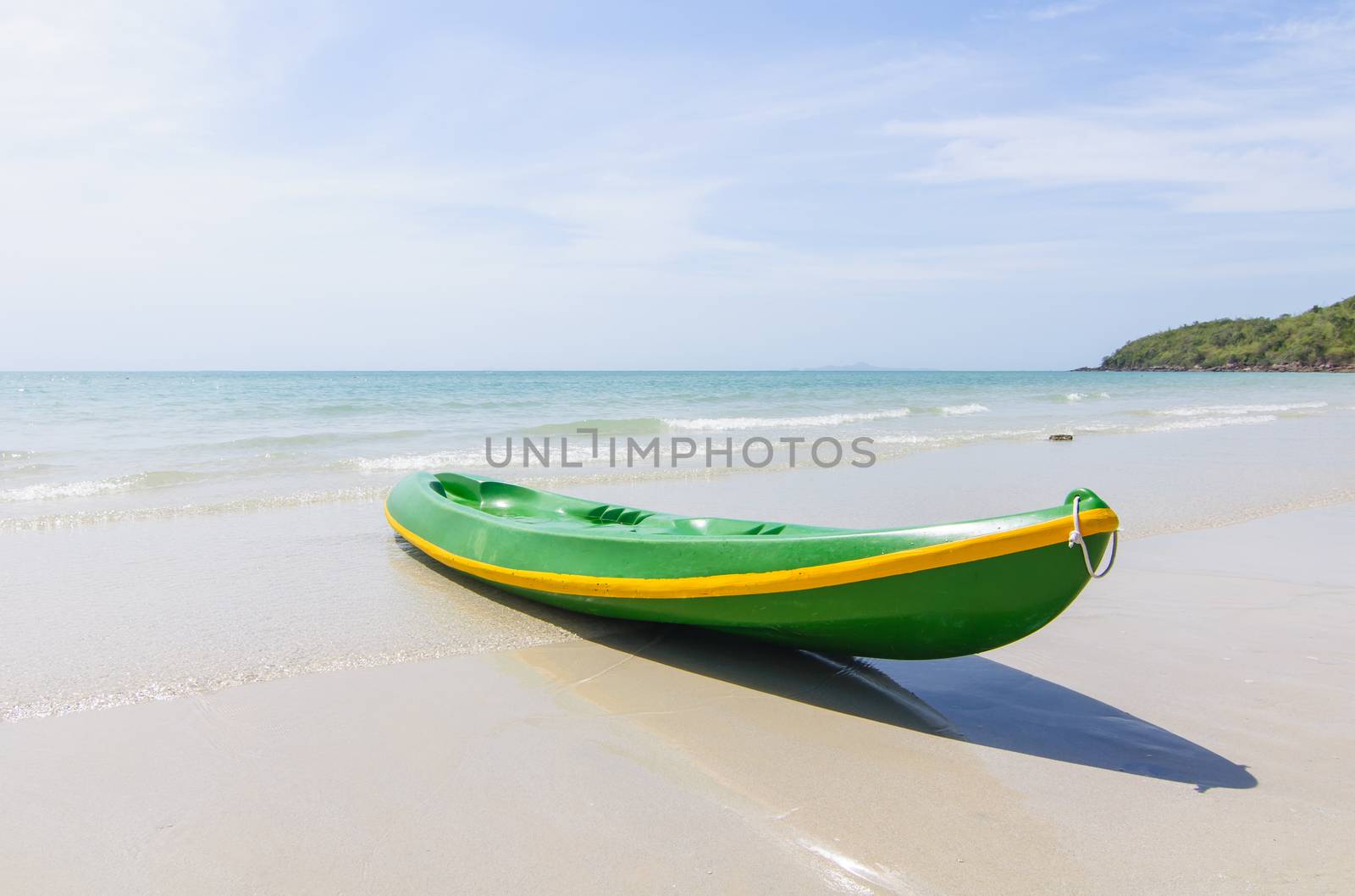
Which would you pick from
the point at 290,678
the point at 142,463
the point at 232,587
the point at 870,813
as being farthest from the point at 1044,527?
the point at 142,463

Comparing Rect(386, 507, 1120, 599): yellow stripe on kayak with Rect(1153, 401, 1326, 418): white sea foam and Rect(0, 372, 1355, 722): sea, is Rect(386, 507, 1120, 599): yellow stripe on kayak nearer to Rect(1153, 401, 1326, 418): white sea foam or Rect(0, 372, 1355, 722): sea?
Rect(0, 372, 1355, 722): sea

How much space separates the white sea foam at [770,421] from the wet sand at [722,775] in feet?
49.7

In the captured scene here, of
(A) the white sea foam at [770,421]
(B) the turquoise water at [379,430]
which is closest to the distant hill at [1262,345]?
(B) the turquoise water at [379,430]

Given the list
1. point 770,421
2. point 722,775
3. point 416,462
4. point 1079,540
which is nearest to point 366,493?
point 416,462

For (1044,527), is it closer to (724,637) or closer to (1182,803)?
(1182,803)

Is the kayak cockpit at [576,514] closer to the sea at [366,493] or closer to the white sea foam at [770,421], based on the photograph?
the sea at [366,493]

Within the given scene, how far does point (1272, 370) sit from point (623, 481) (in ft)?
274

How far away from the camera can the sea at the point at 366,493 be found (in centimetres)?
438

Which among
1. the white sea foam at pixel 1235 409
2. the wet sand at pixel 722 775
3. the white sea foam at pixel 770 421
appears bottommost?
the wet sand at pixel 722 775

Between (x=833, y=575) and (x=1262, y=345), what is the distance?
90.5 m

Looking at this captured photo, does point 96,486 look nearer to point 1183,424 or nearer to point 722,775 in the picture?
point 722,775

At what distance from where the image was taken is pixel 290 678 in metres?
3.88

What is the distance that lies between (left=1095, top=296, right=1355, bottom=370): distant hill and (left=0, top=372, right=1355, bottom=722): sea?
59.6 metres

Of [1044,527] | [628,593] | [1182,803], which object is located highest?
[1044,527]
